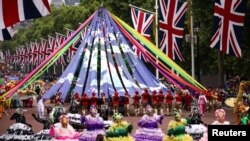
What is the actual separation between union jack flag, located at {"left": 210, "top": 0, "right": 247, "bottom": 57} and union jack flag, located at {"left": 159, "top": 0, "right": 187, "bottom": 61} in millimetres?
7166

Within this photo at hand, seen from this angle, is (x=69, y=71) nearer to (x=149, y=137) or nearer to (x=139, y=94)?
(x=139, y=94)

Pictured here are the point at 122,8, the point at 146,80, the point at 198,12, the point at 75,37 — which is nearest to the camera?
the point at 146,80

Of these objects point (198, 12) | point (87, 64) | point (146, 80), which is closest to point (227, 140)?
point (146, 80)

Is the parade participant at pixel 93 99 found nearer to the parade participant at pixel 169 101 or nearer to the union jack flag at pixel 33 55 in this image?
the parade participant at pixel 169 101

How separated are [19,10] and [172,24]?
52.4ft

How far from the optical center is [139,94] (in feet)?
99.4

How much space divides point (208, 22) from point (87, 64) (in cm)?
1090

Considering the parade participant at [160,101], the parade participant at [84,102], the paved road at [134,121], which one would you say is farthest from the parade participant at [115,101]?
the parade participant at [160,101]

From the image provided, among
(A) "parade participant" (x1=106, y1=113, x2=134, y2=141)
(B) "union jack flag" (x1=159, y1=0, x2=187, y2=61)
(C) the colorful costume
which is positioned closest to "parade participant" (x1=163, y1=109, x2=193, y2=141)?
(A) "parade participant" (x1=106, y1=113, x2=134, y2=141)

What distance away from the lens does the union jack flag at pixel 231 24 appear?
1039 inches

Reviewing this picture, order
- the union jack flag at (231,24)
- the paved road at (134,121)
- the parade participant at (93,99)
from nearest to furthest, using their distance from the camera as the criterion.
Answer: the union jack flag at (231,24) < the paved road at (134,121) < the parade participant at (93,99)

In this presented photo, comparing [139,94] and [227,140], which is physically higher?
[227,140]

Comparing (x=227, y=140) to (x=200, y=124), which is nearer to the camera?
(x=227, y=140)

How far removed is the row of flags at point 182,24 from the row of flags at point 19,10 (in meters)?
9.50
